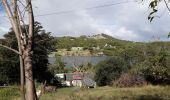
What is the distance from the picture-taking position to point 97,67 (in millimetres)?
46875

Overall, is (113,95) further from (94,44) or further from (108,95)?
(94,44)

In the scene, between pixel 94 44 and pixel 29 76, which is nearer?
pixel 29 76

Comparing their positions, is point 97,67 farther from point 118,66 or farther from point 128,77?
point 128,77

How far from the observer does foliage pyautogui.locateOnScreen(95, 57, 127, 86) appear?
1828 inches

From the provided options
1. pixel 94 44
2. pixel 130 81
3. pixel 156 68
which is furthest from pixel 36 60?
pixel 94 44

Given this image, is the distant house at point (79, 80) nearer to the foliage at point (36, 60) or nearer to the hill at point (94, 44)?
the foliage at point (36, 60)

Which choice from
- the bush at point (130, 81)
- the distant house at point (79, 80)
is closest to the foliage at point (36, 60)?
the distant house at point (79, 80)

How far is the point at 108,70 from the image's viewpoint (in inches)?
1822

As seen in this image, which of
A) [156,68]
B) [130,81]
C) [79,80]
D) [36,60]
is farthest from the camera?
[79,80]

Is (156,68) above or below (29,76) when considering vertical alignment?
below

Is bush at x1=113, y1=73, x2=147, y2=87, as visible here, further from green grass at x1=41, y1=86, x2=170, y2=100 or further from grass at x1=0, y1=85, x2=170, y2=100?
green grass at x1=41, y1=86, x2=170, y2=100

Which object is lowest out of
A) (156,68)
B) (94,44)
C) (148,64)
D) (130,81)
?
(130,81)

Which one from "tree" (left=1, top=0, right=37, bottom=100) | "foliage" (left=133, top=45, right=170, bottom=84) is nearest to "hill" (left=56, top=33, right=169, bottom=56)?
"foliage" (left=133, top=45, right=170, bottom=84)

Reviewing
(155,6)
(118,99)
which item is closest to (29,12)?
(155,6)
